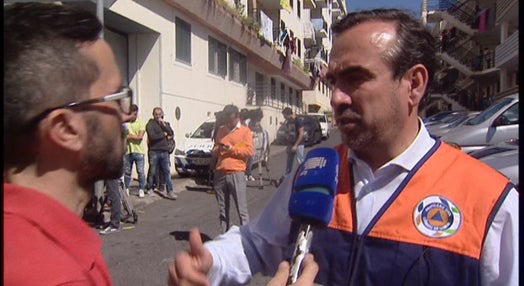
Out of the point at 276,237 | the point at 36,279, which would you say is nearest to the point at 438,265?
the point at 276,237

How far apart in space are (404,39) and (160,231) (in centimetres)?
635

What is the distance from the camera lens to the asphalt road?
18.6 ft

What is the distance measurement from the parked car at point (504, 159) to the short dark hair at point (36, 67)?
4.02 m

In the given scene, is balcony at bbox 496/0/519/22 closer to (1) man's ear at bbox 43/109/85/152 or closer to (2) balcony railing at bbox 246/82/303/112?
(2) balcony railing at bbox 246/82/303/112

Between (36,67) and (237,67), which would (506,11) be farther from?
(36,67)

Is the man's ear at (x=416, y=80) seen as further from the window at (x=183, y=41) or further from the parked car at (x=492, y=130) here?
the window at (x=183, y=41)

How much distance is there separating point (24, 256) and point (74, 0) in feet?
32.4

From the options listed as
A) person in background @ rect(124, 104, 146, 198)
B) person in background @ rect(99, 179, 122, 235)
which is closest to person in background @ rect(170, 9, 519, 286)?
person in background @ rect(99, 179, 122, 235)

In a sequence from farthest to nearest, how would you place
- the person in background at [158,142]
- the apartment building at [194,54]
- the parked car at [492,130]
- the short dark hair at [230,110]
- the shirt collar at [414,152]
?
1. the apartment building at [194,54]
2. the parked car at [492,130]
3. the person in background at [158,142]
4. the short dark hair at [230,110]
5. the shirt collar at [414,152]

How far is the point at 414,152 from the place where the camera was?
192 cm

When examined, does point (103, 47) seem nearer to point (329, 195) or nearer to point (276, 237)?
point (329, 195)

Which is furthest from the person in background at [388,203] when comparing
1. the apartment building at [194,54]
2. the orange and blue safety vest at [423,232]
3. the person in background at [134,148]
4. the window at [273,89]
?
the window at [273,89]

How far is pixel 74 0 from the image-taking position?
32.6 feet

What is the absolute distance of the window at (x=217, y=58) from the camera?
1834 centimetres
